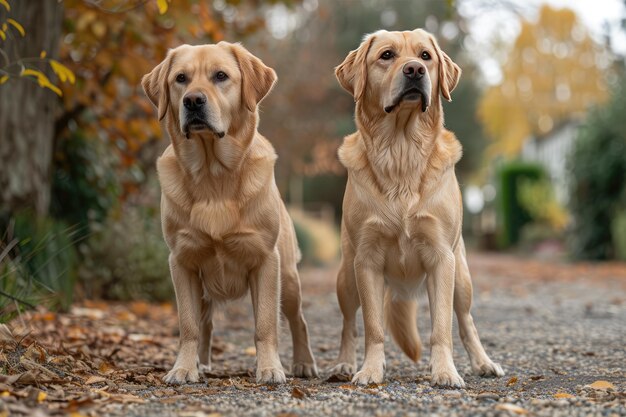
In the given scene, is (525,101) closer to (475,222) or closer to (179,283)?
(475,222)

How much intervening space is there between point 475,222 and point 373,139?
3264 centimetres

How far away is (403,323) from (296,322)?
2.06 feet

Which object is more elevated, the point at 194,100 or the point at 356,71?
the point at 356,71

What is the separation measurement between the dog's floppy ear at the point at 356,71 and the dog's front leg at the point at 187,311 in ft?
4.31

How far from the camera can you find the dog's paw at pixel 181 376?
4.06 metres

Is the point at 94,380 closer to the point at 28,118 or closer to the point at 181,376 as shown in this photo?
the point at 181,376

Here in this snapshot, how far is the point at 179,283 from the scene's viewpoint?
4.29m

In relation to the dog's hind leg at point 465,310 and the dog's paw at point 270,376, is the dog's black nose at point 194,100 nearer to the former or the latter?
the dog's paw at point 270,376

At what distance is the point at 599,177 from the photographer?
17.0 m

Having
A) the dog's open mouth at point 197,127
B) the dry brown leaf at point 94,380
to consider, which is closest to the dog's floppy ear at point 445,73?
the dog's open mouth at point 197,127

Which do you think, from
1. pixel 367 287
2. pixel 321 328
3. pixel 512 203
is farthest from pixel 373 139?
pixel 512 203

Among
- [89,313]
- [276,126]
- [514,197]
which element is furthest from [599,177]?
[89,313]

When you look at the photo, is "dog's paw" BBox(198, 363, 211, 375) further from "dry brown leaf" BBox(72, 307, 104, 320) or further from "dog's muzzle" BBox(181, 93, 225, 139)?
"dry brown leaf" BBox(72, 307, 104, 320)

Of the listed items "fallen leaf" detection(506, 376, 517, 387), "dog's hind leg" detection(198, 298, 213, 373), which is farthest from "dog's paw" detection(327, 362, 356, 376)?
"fallen leaf" detection(506, 376, 517, 387)
